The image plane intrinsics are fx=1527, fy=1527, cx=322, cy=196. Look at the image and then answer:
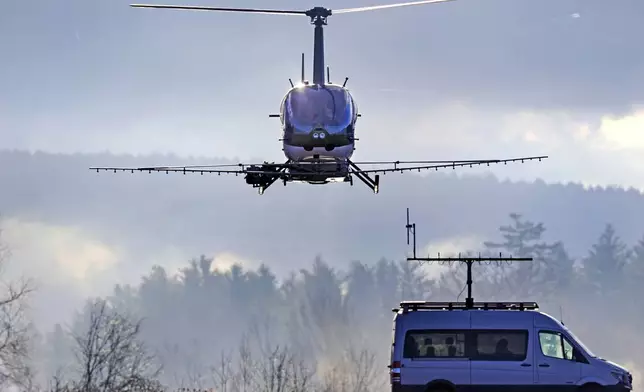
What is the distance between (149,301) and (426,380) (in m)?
113

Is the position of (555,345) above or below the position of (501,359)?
above

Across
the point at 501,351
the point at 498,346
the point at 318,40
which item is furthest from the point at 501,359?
the point at 318,40

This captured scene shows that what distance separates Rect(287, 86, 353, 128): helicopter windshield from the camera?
60.3 metres

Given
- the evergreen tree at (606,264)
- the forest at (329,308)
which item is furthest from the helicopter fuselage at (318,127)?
the evergreen tree at (606,264)

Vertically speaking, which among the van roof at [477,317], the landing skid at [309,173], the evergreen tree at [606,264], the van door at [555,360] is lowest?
the van door at [555,360]

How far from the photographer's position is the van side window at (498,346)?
44.6m

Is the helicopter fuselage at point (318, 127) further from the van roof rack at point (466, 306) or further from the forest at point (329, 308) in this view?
the forest at point (329, 308)

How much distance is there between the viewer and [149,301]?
155000 mm

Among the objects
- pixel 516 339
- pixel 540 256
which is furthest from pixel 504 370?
pixel 540 256

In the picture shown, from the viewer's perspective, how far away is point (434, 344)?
147 ft

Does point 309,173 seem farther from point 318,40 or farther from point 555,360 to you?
point 555,360

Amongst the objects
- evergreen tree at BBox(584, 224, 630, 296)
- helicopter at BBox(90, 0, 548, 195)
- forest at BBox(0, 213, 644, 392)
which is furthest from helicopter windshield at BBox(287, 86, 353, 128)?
evergreen tree at BBox(584, 224, 630, 296)

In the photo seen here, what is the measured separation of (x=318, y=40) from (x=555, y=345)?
25586mm

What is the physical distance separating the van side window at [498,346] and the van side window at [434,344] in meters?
0.45
